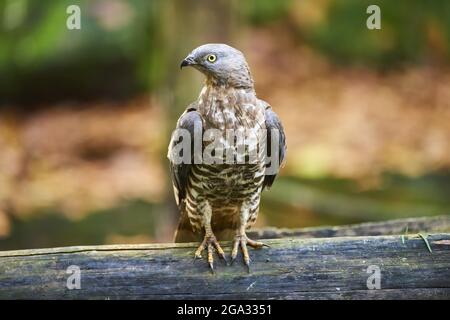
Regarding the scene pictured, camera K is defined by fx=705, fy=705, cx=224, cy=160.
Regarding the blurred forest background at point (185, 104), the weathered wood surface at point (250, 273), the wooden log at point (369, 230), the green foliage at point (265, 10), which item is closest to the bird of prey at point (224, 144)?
the weathered wood surface at point (250, 273)

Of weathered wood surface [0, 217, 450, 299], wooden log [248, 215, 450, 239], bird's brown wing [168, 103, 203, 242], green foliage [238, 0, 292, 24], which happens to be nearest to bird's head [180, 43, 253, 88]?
bird's brown wing [168, 103, 203, 242]

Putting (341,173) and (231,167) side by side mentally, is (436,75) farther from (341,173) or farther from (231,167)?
(231,167)

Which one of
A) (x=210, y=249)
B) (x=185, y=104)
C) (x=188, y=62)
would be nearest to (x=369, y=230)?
(x=210, y=249)

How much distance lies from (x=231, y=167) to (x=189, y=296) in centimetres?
83

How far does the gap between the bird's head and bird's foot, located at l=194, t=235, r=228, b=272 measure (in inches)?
37.1

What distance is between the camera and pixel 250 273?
387 cm

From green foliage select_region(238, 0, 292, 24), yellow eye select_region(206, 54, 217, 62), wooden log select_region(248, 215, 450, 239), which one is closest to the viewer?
yellow eye select_region(206, 54, 217, 62)

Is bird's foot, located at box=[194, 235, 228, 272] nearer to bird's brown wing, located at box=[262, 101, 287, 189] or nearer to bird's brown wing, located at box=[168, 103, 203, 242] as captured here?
bird's brown wing, located at box=[168, 103, 203, 242]

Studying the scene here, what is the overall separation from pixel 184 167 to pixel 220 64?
0.68 metres

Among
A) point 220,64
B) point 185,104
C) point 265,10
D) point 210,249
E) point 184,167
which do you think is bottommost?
point 210,249

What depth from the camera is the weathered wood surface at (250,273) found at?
3746 mm

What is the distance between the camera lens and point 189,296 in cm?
377

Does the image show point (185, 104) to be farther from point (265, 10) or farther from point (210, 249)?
point (265, 10)

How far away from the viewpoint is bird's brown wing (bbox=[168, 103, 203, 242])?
421cm
